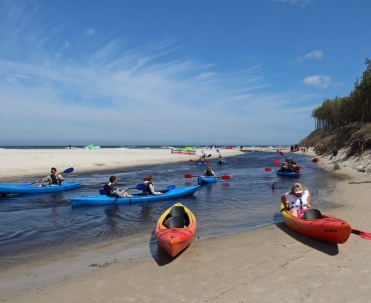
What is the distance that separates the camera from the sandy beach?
15.5ft

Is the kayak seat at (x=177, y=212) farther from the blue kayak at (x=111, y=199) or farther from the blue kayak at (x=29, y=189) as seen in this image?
the blue kayak at (x=29, y=189)

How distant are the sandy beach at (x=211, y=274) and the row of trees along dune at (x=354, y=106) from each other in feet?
138

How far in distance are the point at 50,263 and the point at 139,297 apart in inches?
108

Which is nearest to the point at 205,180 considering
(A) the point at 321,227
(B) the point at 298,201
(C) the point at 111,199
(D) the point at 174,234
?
(C) the point at 111,199

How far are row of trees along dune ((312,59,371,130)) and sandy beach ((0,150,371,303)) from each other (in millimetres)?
41913

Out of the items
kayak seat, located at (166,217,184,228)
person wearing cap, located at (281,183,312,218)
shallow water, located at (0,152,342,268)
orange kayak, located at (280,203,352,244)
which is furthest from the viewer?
person wearing cap, located at (281,183,312,218)

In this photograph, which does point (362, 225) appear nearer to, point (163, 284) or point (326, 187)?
point (163, 284)

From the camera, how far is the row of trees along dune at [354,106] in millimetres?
42312

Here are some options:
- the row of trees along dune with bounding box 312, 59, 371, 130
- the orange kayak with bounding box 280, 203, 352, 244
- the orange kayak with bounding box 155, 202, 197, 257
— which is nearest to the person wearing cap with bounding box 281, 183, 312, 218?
the orange kayak with bounding box 280, 203, 352, 244

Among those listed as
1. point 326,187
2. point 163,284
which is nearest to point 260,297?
point 163,284

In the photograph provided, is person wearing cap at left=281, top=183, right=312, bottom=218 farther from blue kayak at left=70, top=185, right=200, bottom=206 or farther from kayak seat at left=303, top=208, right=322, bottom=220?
blue kayak at left=70, top=185, right=200, bottom=206

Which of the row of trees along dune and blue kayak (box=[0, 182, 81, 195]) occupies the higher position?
the row of trees along dune

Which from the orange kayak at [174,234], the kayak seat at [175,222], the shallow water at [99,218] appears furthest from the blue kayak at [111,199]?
the kayak seat at [175,222]

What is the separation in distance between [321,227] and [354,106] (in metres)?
52.2
